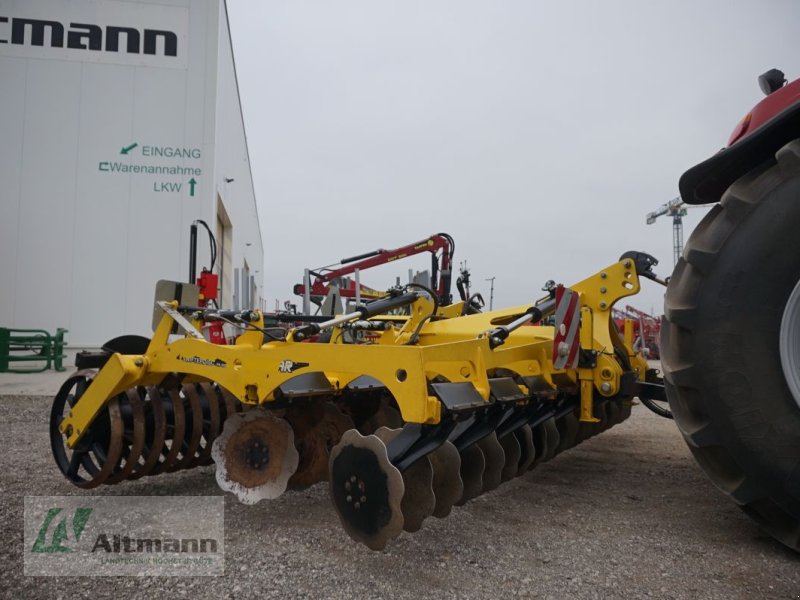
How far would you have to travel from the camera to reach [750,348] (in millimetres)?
1935

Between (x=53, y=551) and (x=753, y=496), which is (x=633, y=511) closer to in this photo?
(x=753, y=496)

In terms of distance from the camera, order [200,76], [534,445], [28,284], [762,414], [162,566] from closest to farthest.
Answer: [762,414], [162,566], [534,445], [28,284], [200,76]

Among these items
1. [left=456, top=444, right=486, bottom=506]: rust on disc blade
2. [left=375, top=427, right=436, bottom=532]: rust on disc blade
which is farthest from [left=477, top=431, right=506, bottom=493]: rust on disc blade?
[left=375, top=427, right=436, bottom=532]: rust on disc blade

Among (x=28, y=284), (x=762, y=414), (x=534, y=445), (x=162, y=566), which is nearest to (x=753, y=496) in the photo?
(x=762, y=414)

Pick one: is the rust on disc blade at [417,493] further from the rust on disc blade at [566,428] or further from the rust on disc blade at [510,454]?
the rust on disc blade at [566,428]

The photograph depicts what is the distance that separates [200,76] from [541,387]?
967 cm

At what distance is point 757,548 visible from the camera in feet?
7.41

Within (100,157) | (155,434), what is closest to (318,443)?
(155,434)

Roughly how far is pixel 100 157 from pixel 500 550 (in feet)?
33.0

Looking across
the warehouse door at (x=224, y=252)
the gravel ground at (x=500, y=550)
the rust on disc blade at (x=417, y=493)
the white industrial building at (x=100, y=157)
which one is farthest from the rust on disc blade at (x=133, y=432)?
the warehouse door at (x=224, y=252)

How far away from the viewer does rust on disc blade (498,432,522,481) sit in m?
→ 2.95

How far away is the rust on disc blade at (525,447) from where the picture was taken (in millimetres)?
3107

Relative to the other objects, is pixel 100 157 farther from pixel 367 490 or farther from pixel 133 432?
pixel 367 490

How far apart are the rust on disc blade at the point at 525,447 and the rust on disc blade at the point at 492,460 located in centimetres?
39
